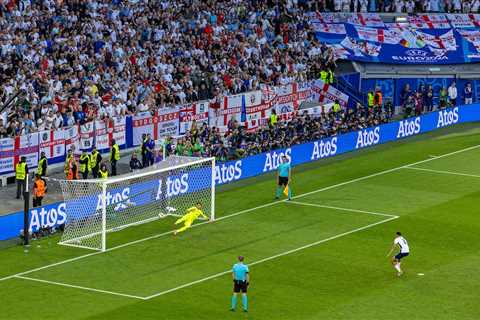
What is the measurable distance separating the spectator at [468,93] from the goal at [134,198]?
2766 centimetres

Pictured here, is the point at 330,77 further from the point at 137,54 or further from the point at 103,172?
the point at 103,172

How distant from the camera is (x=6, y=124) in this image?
49781 mm

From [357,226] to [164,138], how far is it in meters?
10.8

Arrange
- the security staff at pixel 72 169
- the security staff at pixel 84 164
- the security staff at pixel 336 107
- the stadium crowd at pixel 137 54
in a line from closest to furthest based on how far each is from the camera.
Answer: the security staff at pixel 72 169, the security staff at pixel 84 164, the stadium crowd at pixel 137 54, the security staff at pixel 336 107

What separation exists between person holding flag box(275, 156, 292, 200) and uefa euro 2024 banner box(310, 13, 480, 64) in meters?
21.6

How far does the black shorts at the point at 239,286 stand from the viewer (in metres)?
35.1

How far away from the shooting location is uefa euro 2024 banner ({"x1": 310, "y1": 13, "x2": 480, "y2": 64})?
7112cm

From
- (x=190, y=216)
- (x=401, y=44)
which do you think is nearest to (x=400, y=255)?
(x=190, y=216)

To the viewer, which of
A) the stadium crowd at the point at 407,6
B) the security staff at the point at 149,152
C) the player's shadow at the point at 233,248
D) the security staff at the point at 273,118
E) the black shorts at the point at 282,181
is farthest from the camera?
the stadium crowd at the point at 407,6

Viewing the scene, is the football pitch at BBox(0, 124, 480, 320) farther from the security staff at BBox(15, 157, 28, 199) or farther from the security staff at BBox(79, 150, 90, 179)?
the security staff at BBox(79, 150, 90, 179)

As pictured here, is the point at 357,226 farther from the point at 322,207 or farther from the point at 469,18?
the point at 469,18

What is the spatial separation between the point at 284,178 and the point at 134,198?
7.11 metres

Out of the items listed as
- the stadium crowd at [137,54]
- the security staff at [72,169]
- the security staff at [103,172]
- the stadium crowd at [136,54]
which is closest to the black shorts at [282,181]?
the security staff at [103,172]

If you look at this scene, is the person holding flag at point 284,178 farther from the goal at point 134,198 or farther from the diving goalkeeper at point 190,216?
the diving goalkeeper at point 190,216
